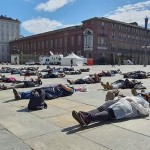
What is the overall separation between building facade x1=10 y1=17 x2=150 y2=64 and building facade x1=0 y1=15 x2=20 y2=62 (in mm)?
18602

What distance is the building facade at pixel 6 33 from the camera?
338 feet

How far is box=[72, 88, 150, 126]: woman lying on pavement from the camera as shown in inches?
221

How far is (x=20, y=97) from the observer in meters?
Answer: 9.31

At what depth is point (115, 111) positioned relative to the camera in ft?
19.7

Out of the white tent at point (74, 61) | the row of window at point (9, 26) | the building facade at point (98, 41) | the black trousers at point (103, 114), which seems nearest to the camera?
the black trousers at point (103, 114)

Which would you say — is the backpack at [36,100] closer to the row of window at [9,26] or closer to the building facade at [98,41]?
the building facade at [98,41]

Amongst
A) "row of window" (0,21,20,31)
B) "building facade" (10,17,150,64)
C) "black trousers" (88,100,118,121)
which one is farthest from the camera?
"row of window" (0,21,20,31)

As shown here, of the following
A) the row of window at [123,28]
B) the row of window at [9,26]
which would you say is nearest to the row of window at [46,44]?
the row of window at [123,28]

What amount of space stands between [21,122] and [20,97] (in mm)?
3125

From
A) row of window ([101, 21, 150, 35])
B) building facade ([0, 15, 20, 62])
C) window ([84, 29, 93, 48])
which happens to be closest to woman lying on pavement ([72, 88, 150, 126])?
window ([84, 29, 93, 48])

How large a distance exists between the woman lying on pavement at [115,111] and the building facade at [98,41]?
55.1 metres

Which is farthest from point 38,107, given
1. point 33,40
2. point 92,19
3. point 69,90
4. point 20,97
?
Result: point 33,40

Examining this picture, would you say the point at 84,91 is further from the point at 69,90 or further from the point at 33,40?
the point at 33,40

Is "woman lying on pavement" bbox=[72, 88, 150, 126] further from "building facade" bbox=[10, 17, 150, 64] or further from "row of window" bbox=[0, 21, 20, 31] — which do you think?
"row of window" bbox=[0, 21, 20, 31]
